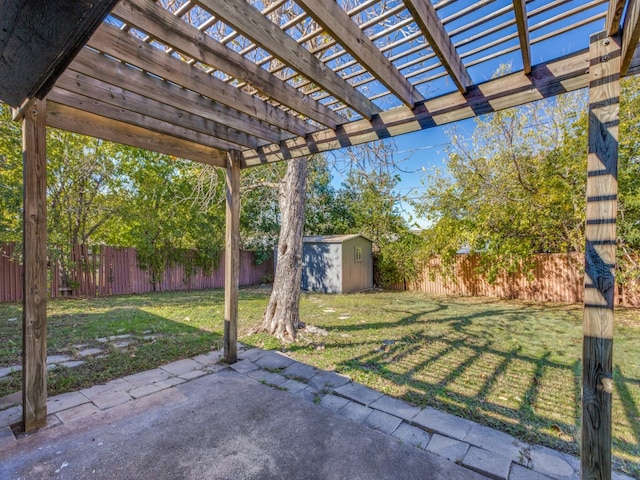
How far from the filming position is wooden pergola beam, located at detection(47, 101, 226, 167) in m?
2.31

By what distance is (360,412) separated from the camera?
2.39m

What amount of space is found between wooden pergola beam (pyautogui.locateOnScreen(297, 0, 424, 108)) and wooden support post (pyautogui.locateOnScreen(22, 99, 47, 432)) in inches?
80.9

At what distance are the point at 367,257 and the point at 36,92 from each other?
1032 cm

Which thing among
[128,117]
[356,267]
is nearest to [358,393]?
[128,117]

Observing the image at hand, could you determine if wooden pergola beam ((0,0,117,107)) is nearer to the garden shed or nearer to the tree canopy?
the tree canopy

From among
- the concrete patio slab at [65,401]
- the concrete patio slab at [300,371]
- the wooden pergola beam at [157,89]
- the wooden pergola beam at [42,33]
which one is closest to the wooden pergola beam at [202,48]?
the wooden pergola beam at [42,33]

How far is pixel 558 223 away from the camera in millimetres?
7160

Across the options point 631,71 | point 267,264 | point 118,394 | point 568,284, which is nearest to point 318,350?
point 118,394

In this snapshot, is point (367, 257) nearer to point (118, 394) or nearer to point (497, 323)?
point (497, 323)

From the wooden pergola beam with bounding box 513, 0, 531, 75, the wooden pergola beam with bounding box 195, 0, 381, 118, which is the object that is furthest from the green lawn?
the wooden pergola beam with bounding box 195, 0, 381, 118

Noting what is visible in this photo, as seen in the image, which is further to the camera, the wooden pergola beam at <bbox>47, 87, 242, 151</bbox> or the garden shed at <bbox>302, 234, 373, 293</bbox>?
the garden shed at <bbox>302, 234, 373, 293</bbox>

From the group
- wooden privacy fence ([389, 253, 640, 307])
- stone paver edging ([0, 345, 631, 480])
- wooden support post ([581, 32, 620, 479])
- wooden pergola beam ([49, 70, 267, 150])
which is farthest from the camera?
wooden privacy fence ([389, 253, 640, 307])

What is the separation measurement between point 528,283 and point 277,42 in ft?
31.6

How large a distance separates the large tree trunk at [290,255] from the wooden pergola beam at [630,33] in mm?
3760
